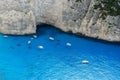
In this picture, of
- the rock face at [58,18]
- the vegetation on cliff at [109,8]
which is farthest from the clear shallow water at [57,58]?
the vegetation on cliff at [109,8]

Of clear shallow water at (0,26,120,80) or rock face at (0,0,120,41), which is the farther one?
rock face at (0,0,120,41)

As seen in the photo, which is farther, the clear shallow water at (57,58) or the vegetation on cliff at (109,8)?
the vegetation on cliff at (109,8)

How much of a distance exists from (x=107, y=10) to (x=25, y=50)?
17470mm

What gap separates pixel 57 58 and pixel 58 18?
11.4 metres

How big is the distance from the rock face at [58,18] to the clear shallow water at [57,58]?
1574 millimetres

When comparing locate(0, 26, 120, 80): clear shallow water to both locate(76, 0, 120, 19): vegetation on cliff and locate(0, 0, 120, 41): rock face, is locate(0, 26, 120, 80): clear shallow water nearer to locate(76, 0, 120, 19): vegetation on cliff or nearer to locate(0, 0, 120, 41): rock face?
locate(0, 0, 120, 41): rock face

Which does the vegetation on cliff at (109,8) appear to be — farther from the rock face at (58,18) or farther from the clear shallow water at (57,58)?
the clear shallow water at (57,58)

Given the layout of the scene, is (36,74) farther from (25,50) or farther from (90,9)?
(90,9)

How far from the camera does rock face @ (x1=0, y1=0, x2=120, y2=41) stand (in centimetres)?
6219

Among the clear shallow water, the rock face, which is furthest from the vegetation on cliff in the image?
the clear shallow water

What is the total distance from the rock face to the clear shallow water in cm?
157

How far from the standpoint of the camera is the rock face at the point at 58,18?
6219cm

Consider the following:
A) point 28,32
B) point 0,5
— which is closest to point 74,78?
point 28,32

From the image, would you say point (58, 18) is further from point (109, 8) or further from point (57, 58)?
point (57, 58)
